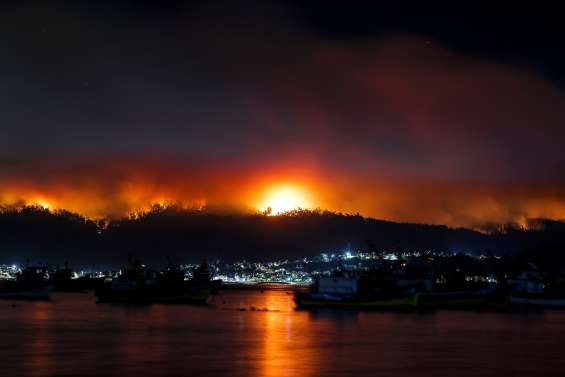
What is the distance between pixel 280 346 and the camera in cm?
5472

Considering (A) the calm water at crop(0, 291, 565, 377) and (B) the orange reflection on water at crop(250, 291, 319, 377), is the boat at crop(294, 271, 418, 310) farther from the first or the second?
(B) the orange reflection on water at crop(250, 291, 319, 377)

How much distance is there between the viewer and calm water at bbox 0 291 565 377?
43.1 metres

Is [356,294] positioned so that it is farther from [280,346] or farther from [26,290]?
[26,290]

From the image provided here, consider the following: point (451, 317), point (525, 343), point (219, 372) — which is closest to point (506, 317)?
point (451, 317)

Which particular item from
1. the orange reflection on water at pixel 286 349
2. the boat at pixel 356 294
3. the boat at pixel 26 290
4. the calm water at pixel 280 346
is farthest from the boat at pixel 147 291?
the orange reflection on water at pixel 286 349

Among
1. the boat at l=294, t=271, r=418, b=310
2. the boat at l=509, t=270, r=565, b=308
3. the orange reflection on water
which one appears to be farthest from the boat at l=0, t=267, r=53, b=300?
the boat at l=509, t=270, r=565, b=308

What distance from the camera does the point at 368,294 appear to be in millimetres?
100500

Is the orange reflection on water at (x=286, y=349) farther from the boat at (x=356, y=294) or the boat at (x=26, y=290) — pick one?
the boat at (x=26, y=290)

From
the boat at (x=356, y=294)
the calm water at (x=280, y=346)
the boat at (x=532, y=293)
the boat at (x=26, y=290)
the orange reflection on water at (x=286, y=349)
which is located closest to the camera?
the orange reflection on water at (x=286, y=349)

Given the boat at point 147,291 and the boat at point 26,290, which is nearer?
the boat at point 147,291

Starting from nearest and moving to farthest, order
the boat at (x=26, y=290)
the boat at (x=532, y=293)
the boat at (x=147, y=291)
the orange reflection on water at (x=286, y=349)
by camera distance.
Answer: the orange reflection on water at (x=286, y=349)
the boat at (x=532, y=293)
the boat at (x=147, y=291)
the boat at (x=26, y=290)

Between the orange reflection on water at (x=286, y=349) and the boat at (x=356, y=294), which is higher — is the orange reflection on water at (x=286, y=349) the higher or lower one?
the lower one

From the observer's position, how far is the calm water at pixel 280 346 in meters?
43.1

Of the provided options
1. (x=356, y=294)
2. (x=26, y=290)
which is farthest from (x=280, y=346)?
(x=26, y=290)
